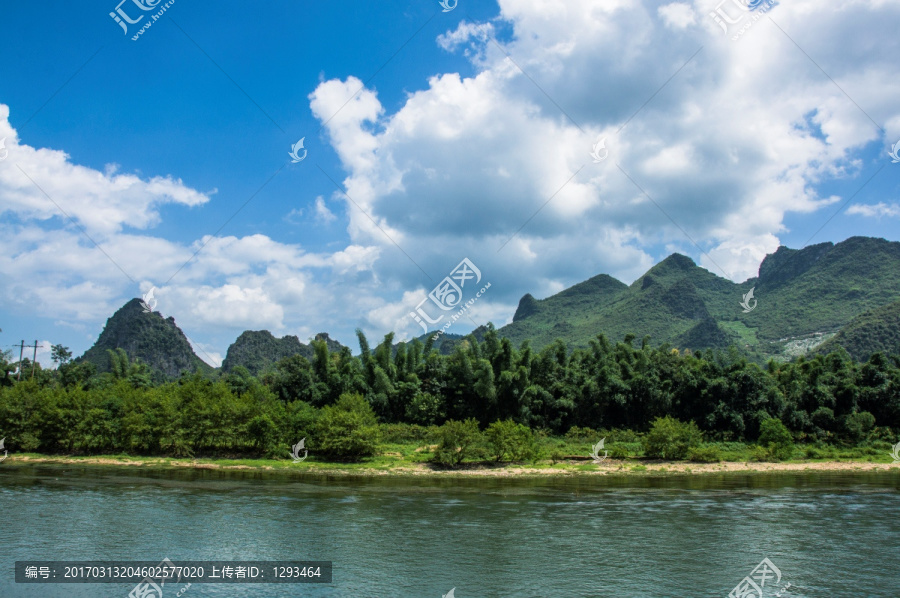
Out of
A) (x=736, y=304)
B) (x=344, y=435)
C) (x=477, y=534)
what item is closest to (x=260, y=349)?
(x=344, y=435)

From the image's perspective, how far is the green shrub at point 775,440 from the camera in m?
45.2

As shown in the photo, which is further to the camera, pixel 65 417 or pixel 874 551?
pixel 65 417

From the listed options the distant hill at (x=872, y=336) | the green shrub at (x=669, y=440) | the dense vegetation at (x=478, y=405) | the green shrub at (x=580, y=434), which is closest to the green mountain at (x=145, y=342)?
the dense vegetation at (x=478, y=405)

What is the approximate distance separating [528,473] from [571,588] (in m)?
25.1

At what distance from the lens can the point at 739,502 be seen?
28484 mm

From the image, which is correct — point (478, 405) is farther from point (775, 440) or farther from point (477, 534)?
point (477, 534)

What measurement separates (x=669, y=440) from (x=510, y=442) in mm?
12517

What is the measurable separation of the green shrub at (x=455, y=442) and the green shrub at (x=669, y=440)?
44.6 ft

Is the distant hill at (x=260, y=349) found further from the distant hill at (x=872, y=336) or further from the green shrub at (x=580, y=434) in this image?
the distant hill at (x=872, y=336)

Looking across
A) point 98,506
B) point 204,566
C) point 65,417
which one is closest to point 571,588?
point 204,566

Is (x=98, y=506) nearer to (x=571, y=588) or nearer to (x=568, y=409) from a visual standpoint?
(x=571, y=588)

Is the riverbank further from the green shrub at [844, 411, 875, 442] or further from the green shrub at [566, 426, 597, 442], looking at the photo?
the green shrub at [844, 411, 875, 442]

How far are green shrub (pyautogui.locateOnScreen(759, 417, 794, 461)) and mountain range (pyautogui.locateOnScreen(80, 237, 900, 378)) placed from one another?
167ft

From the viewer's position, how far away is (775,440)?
46531 millimetres
